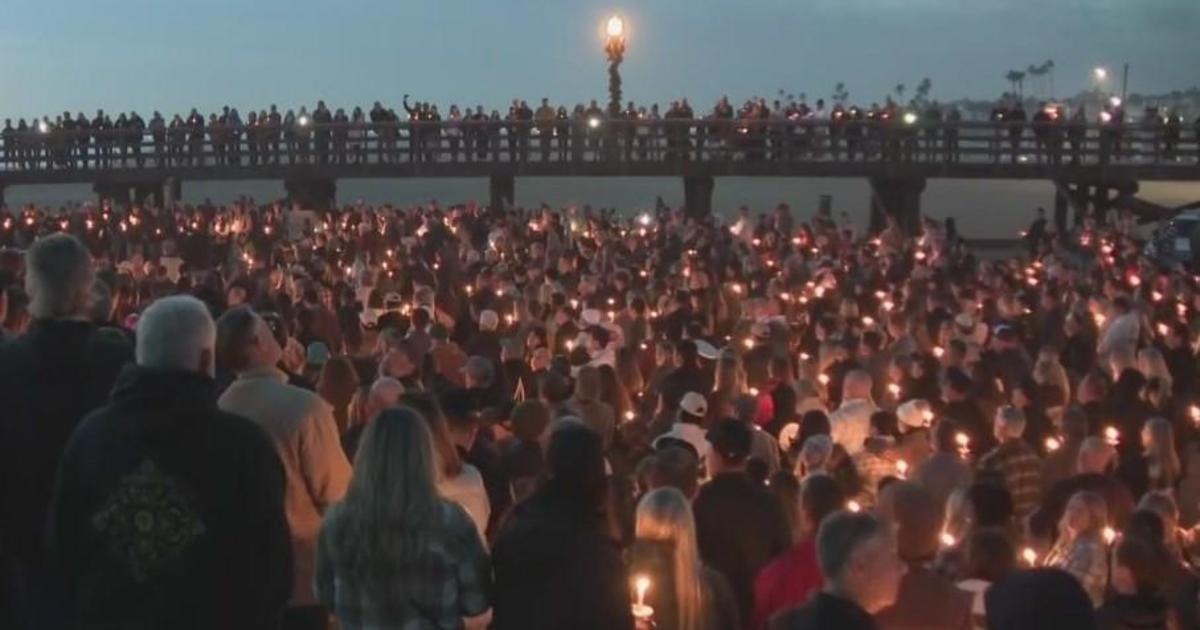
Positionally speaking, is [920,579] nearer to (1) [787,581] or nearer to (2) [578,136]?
(1) [787,581]

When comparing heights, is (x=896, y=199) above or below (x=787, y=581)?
above

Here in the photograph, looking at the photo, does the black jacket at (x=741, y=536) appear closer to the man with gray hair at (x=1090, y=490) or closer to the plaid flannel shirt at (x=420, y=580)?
the man with gray hair at (x=1090, y=490)

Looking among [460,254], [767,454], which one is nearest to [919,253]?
[460,254]

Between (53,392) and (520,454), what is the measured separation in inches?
124

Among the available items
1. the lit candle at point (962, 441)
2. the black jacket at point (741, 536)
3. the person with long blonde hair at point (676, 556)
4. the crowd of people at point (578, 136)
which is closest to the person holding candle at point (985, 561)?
the black jacket at point (741, 536)

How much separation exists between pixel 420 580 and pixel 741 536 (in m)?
2.16

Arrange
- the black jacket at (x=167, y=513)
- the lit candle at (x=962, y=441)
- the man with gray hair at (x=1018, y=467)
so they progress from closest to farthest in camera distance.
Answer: the black jacket at (x=167, y=513) < the man with gray hair at (x=1018, y=467) < the lit candle at (x=962, y=441)

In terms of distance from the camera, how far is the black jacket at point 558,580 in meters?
4.59

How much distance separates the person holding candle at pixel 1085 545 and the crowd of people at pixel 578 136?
28819 millimetres

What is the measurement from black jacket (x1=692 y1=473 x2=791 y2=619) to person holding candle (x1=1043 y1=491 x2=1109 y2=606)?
1.04m

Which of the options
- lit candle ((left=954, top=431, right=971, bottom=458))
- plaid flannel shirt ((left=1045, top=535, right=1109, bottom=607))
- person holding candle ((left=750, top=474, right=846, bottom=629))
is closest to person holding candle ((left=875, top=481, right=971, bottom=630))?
person holding candle ((left=750, top=474, right=846, bottom=629))

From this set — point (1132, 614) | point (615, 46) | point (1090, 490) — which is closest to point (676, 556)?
point (1132, 614)

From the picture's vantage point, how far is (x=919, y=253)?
21203 millimetres

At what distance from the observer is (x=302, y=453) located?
528 cm
